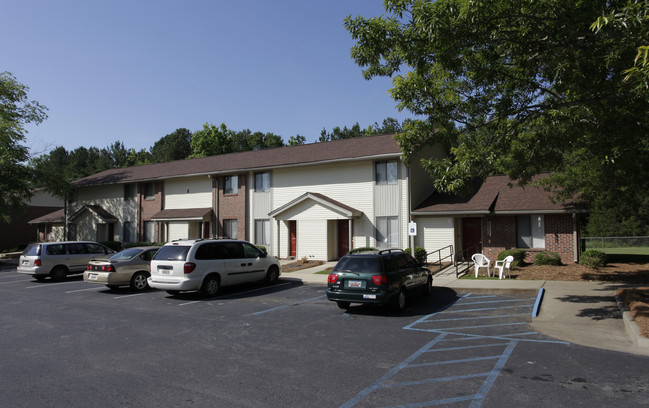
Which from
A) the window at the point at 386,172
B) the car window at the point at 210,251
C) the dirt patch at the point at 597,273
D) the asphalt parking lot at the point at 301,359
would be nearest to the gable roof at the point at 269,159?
the window at the point at 386,172

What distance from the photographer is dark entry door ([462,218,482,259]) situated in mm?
21375

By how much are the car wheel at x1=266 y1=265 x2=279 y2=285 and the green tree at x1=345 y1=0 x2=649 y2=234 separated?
262 inches

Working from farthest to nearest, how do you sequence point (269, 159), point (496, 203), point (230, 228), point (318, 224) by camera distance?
point (230, 228), point (269, 159), point (318, 224), point (496, 203)

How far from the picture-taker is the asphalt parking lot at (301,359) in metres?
5.30

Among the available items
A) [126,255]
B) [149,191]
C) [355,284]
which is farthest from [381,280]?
[149,191]

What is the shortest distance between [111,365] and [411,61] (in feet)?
29.0

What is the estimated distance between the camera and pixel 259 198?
26.6m

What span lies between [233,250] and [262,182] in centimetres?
1272

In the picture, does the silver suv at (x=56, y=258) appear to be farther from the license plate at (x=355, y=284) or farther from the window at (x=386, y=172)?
the window at (x=386, y=172)

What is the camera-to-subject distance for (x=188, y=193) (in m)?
30.1

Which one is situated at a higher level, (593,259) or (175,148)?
(175,148)

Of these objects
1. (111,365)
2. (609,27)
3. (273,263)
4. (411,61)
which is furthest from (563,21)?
(273,263)

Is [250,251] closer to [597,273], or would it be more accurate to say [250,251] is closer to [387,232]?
[387,232]

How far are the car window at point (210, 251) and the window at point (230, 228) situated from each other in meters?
13.8
